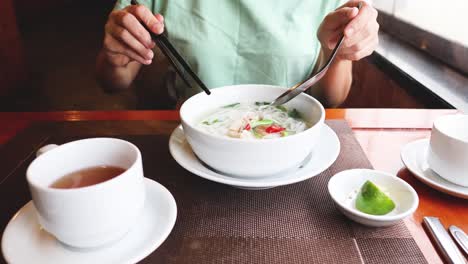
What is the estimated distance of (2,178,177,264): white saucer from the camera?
2.02 ft

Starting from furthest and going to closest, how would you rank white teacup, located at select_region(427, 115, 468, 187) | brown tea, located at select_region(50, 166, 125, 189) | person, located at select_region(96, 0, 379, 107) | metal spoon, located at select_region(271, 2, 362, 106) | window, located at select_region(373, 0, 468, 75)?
1. window, located at select_region(373, 0, 468, 75)
2. person, located at select_region(96, 0, 379, 107)
3. metal spoon, located at select_region(271, 2, 362, 106)
4. white teacup, located at select_region(427, 115, 468, 187)
5. brown tea, located at select_region(50, 166, 125, 189)

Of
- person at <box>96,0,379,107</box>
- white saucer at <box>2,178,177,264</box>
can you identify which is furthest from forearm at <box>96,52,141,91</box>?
white saucer at <box>2,178,177,264</box>

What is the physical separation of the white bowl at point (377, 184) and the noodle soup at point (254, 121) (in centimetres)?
14

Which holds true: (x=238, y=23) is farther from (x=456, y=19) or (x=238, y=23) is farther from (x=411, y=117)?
(x=456, y=19)

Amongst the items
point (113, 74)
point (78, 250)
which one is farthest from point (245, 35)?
point (78, 250)

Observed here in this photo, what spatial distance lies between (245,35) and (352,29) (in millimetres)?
514

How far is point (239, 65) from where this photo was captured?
152 centimetres

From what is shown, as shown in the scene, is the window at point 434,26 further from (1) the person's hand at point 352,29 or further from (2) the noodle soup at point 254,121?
(2) the noodle soup at point 254,121

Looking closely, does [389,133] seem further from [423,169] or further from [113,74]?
[113,74]

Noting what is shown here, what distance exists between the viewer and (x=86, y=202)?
580mm

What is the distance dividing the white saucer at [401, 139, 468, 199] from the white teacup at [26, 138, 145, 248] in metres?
0.60

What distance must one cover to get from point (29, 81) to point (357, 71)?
3509 mm

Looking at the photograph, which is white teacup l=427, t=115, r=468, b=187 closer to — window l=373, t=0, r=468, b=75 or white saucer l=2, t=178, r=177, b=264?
white saucer l=2, t=178, r=177, b=264

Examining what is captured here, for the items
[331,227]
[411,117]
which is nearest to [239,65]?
[411,117]
